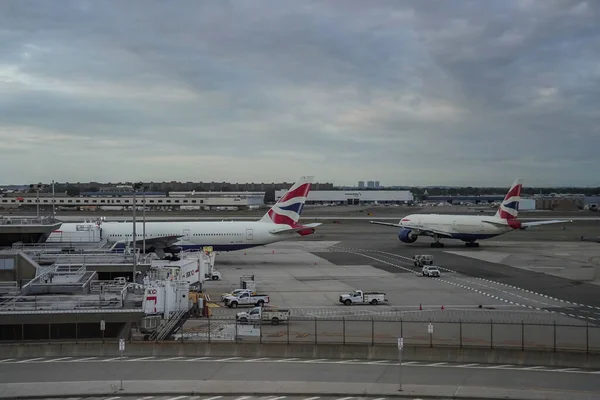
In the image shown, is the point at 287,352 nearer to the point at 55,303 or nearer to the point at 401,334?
the point at 401,334

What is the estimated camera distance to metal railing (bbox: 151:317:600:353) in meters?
28.2

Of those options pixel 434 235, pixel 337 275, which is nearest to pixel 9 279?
pixel 337 275

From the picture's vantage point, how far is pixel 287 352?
1020 inches

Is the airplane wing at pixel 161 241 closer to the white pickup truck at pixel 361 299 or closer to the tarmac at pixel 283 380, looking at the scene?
the white pickup truck at pixel 361 299

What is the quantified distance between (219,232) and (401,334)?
39.6 meters

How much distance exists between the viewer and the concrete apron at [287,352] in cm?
2514

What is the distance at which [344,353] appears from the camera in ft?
84.8

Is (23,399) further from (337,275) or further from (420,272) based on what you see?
(420,272)

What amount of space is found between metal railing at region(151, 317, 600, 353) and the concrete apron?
44.0 inches

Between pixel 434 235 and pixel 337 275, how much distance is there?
103 ft

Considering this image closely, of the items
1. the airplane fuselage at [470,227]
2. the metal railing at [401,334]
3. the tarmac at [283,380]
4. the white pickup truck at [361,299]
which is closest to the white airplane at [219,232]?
the white pickup truck at [361,299]

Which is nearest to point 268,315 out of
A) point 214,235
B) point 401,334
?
point 401,334

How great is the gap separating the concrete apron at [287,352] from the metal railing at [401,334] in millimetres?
1116

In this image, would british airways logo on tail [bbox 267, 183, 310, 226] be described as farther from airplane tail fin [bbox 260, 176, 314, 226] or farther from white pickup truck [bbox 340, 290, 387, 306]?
white pickup truck [bbox 340, 290, 387, 306]
